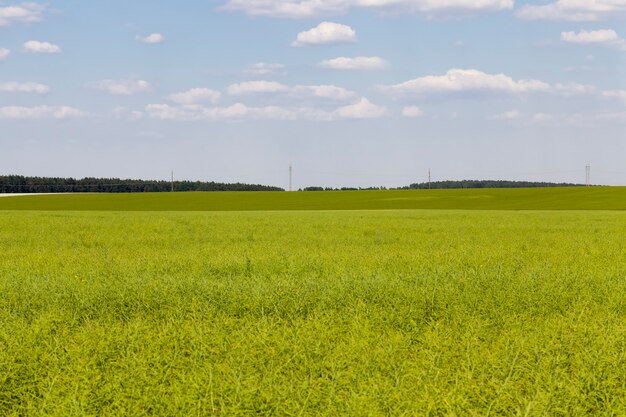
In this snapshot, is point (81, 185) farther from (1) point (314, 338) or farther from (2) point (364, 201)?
(1) point (314, 338)

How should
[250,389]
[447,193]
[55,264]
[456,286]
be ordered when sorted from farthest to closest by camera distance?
[447,193] → [55,264] → [456,286] → [250,389]

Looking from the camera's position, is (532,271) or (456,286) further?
(532,271)

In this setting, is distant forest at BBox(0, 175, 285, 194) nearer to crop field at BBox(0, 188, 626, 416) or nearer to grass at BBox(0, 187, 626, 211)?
grass at BBox(0, 187, 626, 211)

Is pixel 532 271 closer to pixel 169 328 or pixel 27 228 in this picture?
pixel 169 328

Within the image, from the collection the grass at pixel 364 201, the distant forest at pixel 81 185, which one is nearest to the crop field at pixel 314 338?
the grass at pixel 364 201

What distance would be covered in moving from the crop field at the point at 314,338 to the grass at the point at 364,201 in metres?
52.7

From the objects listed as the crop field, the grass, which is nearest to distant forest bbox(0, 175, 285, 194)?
the grass

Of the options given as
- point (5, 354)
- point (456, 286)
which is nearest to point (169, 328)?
point (5, 354)

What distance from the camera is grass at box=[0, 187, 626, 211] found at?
64562mm

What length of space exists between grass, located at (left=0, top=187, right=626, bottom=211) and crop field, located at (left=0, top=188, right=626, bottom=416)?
52659 millimetres

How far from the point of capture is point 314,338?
17.9 feet

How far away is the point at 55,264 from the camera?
1068 centimetres

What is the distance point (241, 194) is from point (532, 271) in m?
76.2

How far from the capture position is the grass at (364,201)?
6456 centimetres
